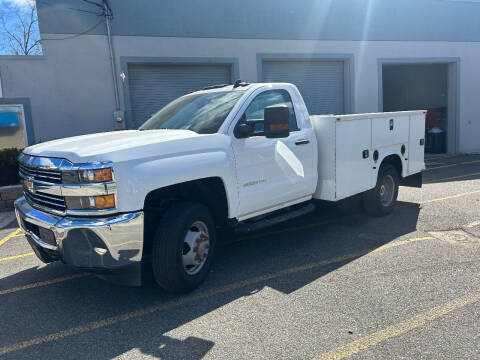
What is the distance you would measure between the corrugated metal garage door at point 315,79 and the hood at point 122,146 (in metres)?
9.43

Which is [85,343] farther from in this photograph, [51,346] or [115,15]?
[115,15]

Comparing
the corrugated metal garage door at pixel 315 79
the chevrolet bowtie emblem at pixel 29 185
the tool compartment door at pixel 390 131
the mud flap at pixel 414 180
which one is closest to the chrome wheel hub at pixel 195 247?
the chevrolet bowtie emblem at pixel 29 185

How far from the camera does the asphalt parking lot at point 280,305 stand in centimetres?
319

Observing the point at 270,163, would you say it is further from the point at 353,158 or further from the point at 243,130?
the point at 353,158

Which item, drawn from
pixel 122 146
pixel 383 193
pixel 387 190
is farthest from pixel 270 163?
pixel 387 190

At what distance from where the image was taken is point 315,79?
13.8 metres

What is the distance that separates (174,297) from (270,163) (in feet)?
6.09

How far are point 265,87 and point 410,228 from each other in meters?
3.15

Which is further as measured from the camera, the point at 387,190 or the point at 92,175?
the point at 387,190

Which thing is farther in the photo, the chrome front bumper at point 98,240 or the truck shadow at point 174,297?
the chrome front bumper at point 98,240

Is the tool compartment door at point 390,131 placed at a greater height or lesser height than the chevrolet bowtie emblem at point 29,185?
greater

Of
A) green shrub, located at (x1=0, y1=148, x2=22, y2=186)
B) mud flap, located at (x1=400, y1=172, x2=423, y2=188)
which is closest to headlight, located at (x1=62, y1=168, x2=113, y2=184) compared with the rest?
mud flap, located at (x1=400, y1=172, x2=423, y2=188)

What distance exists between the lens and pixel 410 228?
616cm

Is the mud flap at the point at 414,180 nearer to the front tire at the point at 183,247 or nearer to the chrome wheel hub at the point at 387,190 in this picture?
the chrome wheel hub at the point at 387,190
